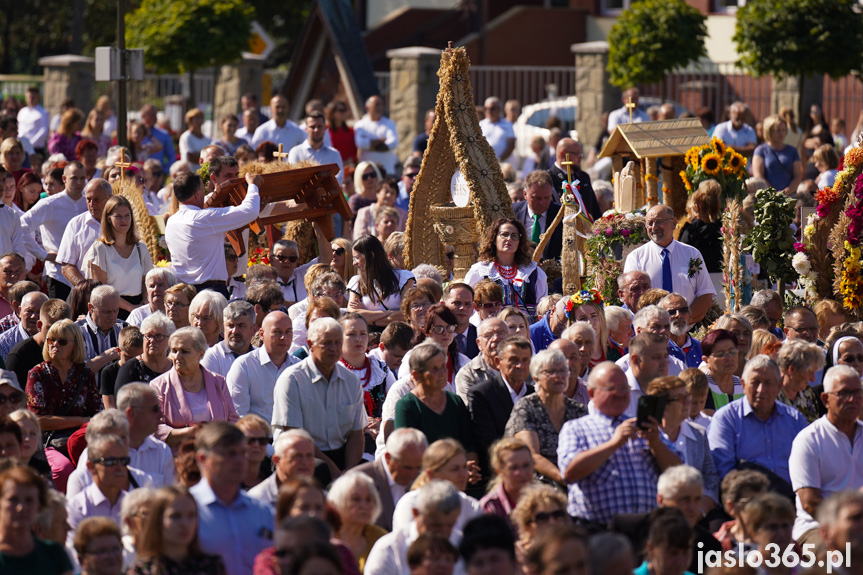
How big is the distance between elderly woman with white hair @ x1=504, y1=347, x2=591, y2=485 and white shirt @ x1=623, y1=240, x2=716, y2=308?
3.28 meters

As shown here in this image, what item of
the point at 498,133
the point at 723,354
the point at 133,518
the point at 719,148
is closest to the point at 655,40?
the point at 498,133

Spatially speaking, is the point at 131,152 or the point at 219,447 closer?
the point at 219,447

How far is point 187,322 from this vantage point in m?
9.76

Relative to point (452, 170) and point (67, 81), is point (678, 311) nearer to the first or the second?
point (452, 170)

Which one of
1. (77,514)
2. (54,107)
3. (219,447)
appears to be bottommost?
(77,514)

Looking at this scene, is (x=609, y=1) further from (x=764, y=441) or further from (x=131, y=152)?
(x=764, y=441)

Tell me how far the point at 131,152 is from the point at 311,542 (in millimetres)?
12701

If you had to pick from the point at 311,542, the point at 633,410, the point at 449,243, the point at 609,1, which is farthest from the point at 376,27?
the point at 311,542

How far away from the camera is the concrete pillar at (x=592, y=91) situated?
22062mm

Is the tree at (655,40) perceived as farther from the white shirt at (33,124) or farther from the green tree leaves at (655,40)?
the white shirt at (33,124)

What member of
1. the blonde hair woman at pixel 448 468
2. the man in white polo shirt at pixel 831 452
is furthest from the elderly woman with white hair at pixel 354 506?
the man in white polo shirt at pixel 831 452

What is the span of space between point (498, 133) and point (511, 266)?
7674 mm

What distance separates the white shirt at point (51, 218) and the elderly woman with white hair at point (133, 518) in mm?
6449

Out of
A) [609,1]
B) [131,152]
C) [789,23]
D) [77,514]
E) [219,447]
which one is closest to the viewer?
[219,447]
